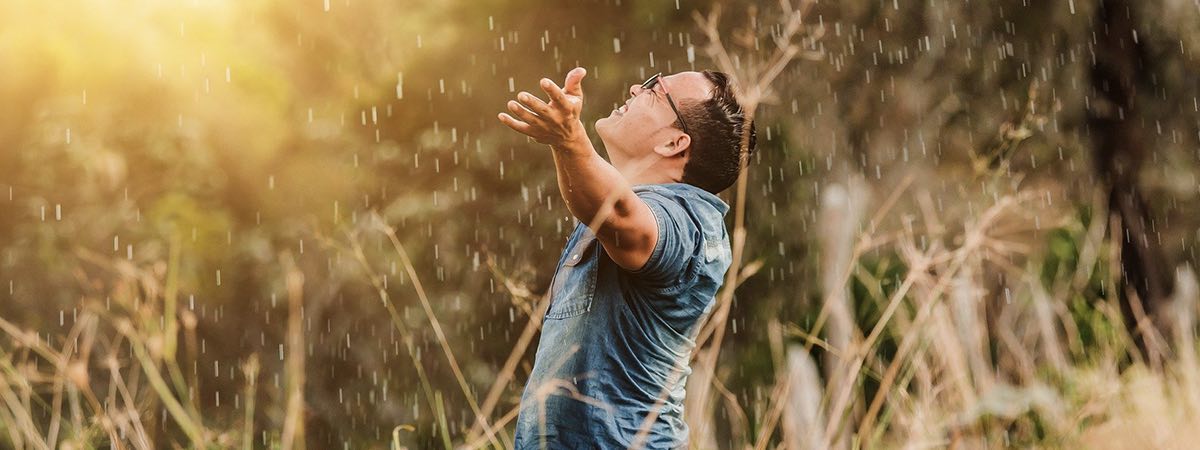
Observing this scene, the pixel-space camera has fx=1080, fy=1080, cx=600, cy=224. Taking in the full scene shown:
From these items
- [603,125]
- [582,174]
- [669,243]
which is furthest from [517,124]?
[603,125]

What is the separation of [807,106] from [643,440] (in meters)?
3.50

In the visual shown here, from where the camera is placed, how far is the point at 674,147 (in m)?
1.95

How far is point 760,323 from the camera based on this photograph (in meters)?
5.14

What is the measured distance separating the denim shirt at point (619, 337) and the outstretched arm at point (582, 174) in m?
0.08

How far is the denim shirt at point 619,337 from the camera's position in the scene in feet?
5.45

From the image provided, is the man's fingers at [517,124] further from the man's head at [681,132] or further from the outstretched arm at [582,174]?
the man's head at [681,132]

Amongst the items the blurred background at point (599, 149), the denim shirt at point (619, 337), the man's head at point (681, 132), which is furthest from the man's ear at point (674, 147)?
the blurred background at point (599, 149)

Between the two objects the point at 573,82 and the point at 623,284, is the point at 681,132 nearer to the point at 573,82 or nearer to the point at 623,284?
the point at 623,284

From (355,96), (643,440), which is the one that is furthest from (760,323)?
(643,440)

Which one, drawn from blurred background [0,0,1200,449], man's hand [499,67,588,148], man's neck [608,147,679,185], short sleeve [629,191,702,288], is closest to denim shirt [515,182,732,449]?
short sleeve [629,191,702,288]

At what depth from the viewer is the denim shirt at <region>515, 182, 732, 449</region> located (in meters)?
1.66

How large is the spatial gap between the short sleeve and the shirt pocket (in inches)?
3.1

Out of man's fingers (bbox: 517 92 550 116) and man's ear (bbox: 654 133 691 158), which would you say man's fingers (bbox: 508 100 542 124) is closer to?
man's fingers (bbox: 517 92 550 116)

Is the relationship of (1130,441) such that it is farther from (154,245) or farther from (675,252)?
(154,245)
